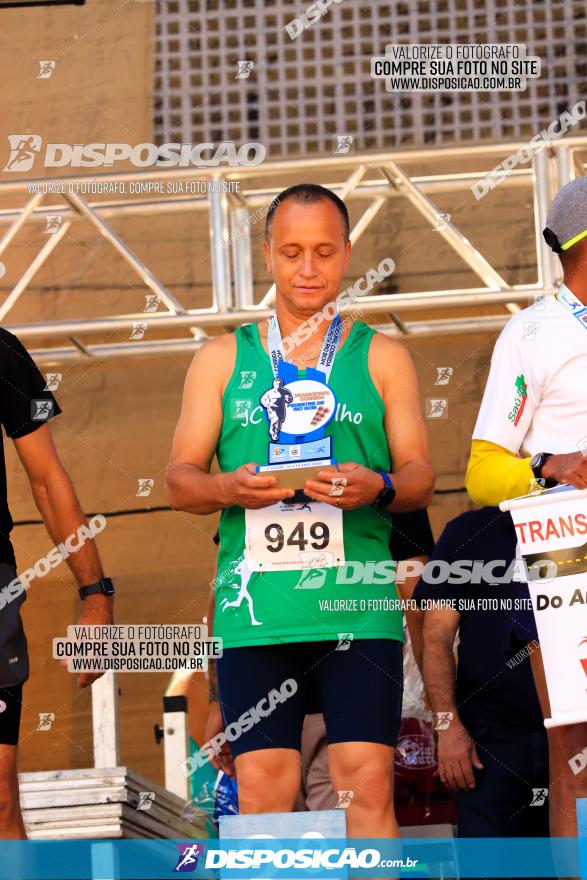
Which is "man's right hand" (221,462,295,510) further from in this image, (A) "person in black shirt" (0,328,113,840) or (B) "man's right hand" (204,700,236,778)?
(B) "man's right hand" (204,700,236,778)

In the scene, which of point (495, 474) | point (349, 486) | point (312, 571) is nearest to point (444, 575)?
→ point (495, 474)

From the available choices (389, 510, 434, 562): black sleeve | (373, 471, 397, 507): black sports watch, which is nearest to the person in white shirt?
(373, 471, 397, 507): black sports watch

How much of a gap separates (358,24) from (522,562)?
15.1 feet

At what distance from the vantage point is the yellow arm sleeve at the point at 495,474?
304 centimetres

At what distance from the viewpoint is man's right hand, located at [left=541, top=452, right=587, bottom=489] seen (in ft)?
9.61

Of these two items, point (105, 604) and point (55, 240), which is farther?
point (55, 240)

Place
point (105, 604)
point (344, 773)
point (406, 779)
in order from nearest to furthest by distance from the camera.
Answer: point (344, 773) → point (105, 604) → point (406, 779)

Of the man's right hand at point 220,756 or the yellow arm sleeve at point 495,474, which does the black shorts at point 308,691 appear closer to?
the yellow arm sleeve at point 495,474

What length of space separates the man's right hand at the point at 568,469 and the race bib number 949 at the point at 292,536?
0.44 m

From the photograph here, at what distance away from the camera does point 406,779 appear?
452 centimetres

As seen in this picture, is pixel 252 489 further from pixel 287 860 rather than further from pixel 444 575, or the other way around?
pixel 444 575

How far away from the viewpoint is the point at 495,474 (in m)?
3.10

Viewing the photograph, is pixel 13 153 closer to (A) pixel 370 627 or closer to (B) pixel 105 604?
(B) pixel 105 604

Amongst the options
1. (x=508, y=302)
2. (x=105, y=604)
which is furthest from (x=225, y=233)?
(x=105, y=604)
